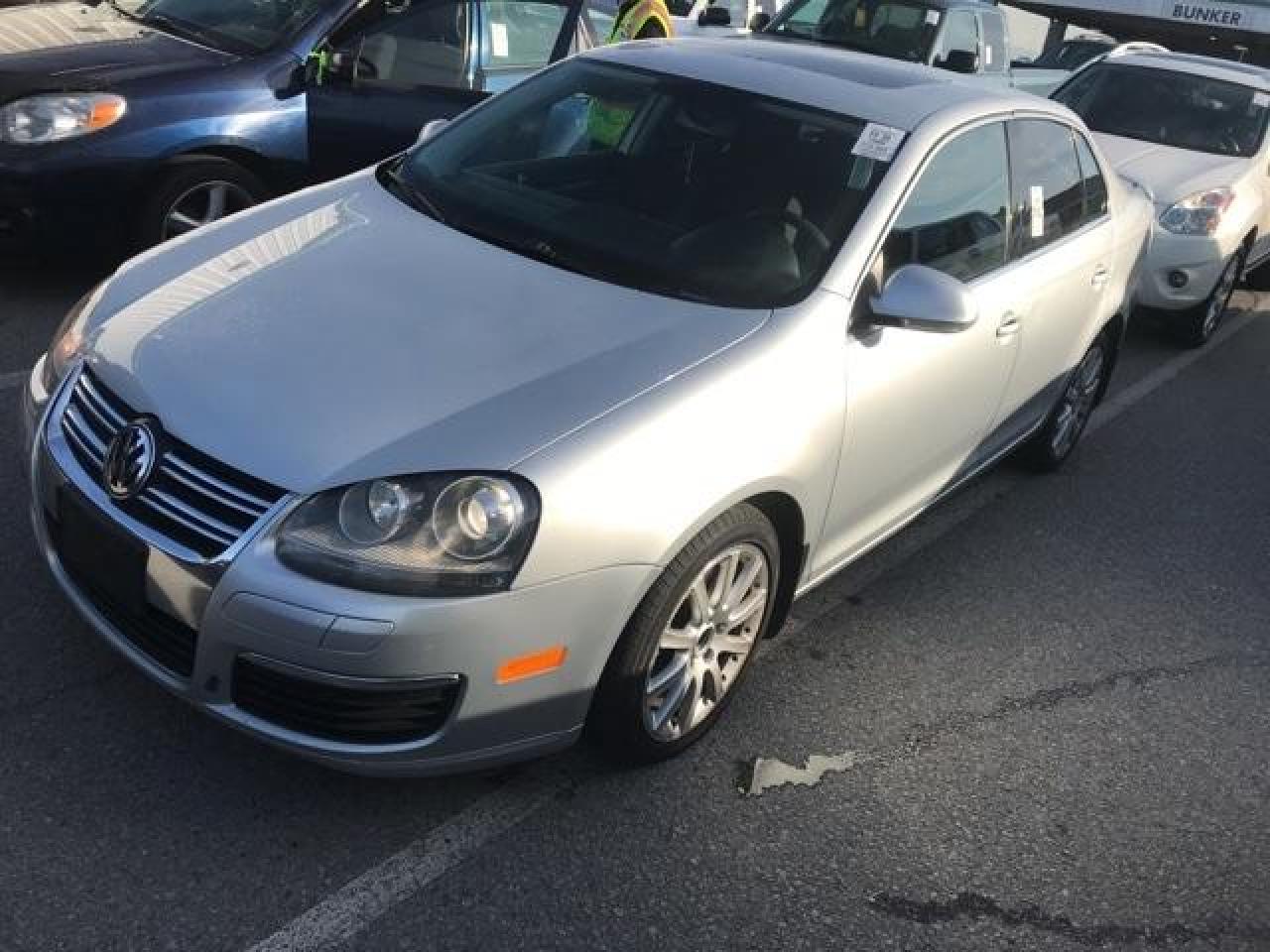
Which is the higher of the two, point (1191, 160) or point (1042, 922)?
point (1191, 160)

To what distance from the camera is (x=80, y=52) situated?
5.38 m

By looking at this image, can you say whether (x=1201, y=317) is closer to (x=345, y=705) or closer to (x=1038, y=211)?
(x=1038, y=211)

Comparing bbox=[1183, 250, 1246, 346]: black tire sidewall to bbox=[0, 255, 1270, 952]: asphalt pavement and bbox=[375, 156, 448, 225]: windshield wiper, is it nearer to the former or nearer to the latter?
bbox=[0, 255, 1270, 952]: asphalt pavement

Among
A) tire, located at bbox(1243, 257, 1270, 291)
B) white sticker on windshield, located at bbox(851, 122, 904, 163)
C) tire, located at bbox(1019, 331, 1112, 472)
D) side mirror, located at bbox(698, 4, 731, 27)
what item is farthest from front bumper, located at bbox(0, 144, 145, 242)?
tire, located at bbox(1243, 257, 1270, 291)

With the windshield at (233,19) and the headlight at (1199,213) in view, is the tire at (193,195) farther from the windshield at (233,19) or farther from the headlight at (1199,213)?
the headlight at (1199,213)

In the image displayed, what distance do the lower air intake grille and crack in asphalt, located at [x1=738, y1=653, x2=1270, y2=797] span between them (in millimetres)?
Result: 902

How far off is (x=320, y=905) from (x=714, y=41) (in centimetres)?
298

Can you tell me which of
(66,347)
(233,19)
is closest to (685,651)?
(66,347)

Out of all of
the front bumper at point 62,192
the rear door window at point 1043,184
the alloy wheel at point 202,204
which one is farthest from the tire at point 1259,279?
the front bumper at point 62,192

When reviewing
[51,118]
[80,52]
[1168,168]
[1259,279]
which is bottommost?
[1259,279]

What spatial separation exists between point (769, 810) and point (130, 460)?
1.62 meters

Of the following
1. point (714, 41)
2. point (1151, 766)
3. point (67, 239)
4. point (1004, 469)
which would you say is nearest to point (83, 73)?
point (67, 239)

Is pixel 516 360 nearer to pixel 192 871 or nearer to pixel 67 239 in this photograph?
pixel 192 871

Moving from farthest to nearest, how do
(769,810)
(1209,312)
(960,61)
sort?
1. (960,61)
2. (1209,312)
3. (769,810)
